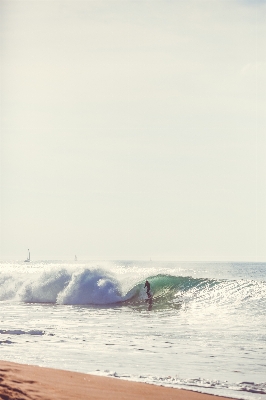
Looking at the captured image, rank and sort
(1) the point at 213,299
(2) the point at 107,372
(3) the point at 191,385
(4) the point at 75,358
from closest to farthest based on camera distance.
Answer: (3) the point at 191,385, (2) the point at 107,372, (4) the point at 75,358, (1) the point at 213,299

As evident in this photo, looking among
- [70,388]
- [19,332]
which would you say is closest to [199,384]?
[70,388]

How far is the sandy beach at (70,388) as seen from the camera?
8.38m

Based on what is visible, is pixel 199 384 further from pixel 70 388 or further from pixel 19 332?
pixel 19 332

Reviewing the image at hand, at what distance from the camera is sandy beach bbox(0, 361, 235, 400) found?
838cm

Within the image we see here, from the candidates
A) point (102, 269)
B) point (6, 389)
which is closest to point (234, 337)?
point (6, 389)

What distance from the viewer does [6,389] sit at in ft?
26.9

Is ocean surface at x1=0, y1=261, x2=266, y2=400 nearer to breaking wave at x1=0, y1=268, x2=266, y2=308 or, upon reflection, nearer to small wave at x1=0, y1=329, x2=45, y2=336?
small wave at x1=0, y1=329, x2=45, y2=336

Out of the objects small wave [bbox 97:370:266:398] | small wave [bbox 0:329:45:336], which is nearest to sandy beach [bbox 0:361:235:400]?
small wave [bbox 97:370:266:398]

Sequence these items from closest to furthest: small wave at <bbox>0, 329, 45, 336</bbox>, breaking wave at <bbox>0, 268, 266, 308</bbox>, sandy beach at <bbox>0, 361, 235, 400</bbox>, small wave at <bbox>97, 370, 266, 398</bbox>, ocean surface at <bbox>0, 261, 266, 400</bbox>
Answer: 1. sandy beach at <bbox>0, 361, 235, 400</bbox>
2. small wave at <bbox>97, 370, 266, 398</bbox>
3. ocean surface at <bbox>0, 261, 266, 400</bbox>
4. small wave at <bbox>0, 329, 45, 336</bbox>
5. breaking wave at <bbox>0, 268, 266, 308</bbox>

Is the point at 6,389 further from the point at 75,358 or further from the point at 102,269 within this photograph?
the point at 102,269

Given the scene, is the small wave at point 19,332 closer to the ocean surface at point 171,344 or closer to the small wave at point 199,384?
the ocean surface at point 171,344

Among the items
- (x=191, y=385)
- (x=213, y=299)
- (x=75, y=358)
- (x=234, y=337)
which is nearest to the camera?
(x=191, y=385)

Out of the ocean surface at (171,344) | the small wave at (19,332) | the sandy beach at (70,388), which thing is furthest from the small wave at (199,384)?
the small wave at (19,332)

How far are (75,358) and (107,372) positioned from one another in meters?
1.84
